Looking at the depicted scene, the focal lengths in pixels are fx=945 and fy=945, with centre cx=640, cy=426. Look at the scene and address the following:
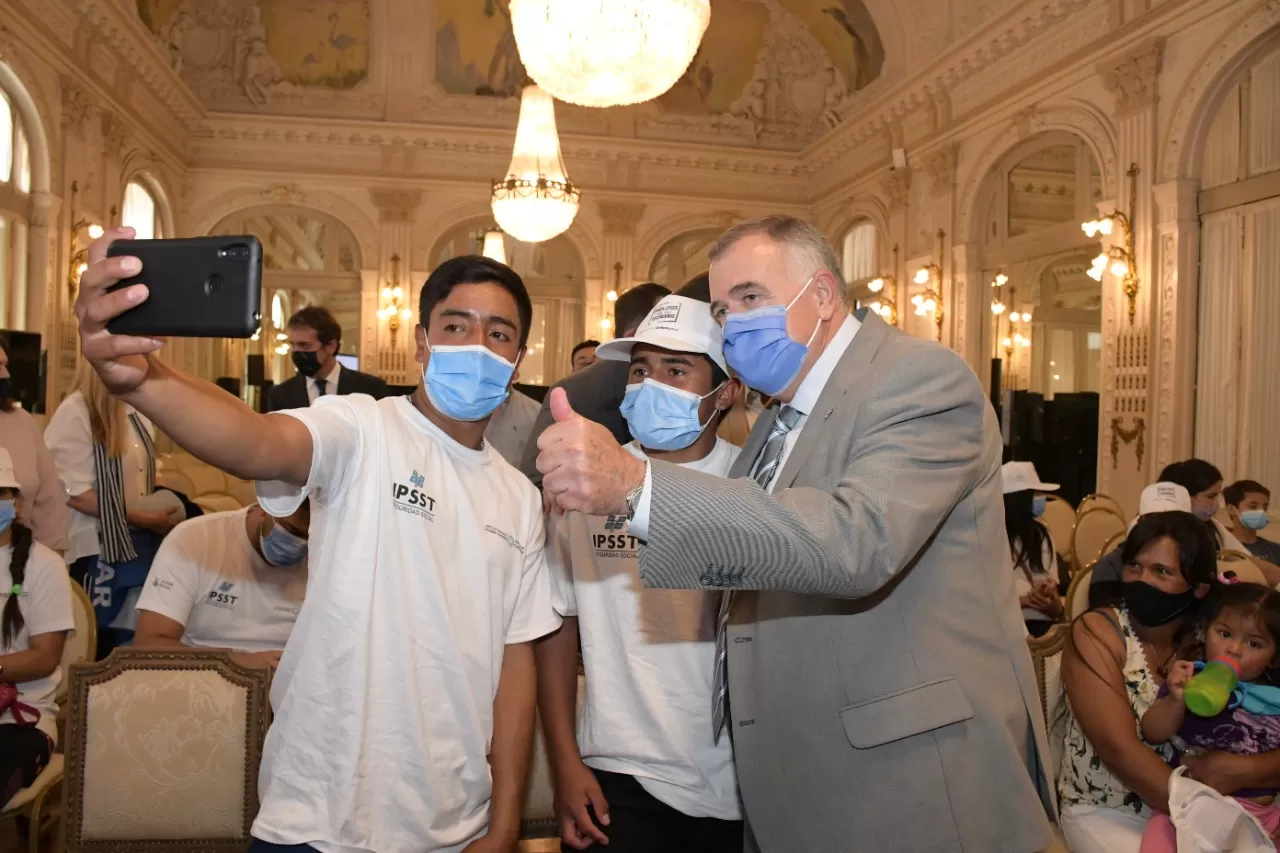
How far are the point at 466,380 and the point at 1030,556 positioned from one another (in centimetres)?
391

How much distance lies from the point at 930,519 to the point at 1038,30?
11.8 meters

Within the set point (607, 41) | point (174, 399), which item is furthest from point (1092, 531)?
point (174, 399)

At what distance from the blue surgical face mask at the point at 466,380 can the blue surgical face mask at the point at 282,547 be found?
48.7 inches

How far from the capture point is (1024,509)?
16.9ft

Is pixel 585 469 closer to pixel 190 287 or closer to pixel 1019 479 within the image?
pixel 190 287

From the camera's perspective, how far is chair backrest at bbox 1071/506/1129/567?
277 inches

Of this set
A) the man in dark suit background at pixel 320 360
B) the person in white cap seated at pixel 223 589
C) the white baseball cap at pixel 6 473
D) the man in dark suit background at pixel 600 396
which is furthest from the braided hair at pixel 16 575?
the man in dark suit background at pixel 320 360

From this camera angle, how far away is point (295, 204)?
1692cm

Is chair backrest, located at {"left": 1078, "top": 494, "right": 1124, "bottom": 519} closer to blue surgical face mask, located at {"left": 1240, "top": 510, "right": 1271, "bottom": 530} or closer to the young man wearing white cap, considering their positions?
blue surgical face mask, located at {"left": 1240, "top": 510, "right": 1271, "bottom": 530}

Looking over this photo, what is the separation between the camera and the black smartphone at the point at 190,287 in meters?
1.28

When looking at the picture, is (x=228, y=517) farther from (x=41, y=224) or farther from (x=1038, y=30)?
(x=1038, y=30)

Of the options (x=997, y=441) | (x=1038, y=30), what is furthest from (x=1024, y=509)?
(x=1038, y=30)

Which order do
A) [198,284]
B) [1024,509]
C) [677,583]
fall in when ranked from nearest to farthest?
[198,284] → [677,583] → [1024,509]

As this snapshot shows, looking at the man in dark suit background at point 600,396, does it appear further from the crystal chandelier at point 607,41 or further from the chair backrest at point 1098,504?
the chair backrest at point 1098,504
